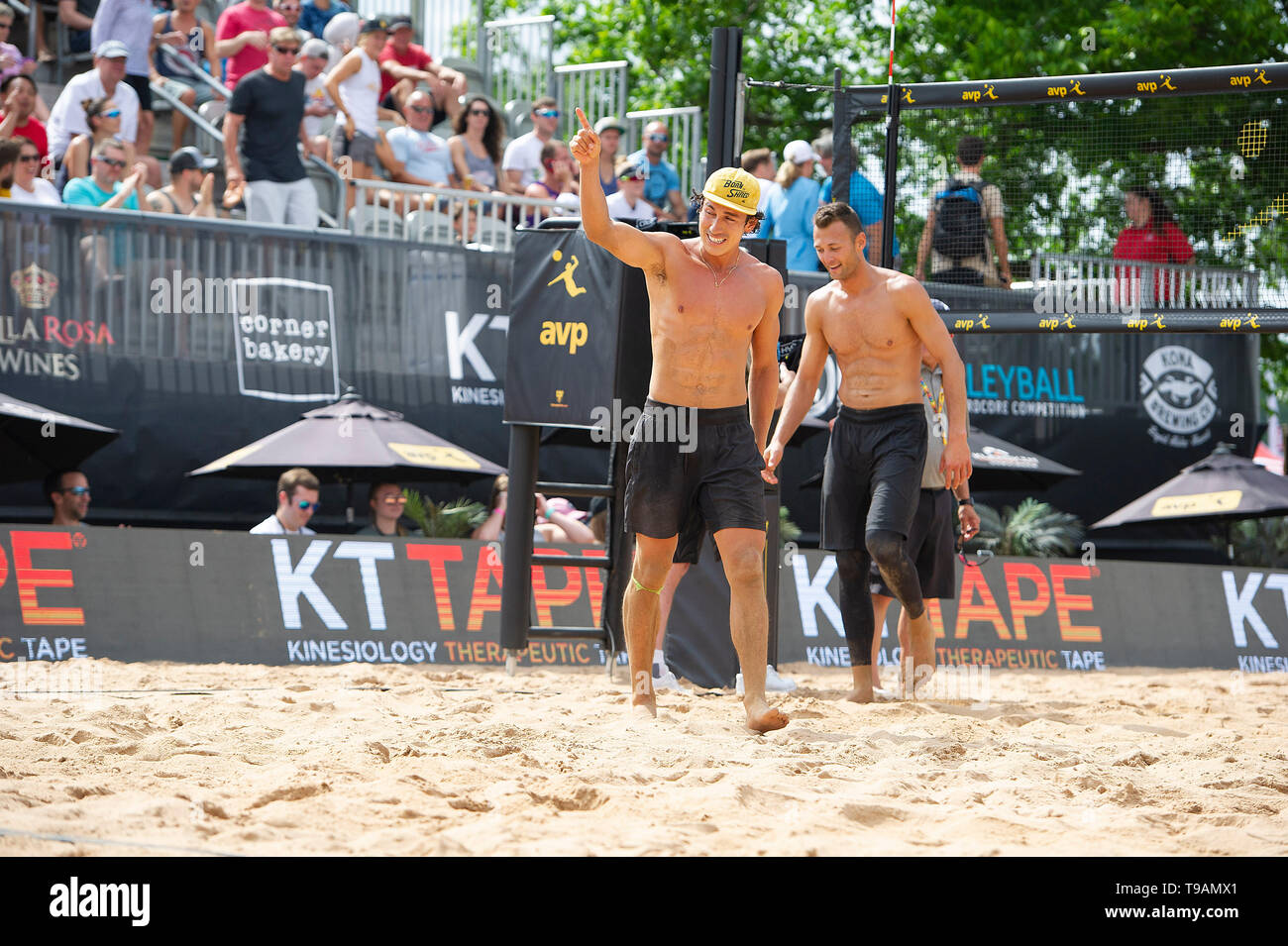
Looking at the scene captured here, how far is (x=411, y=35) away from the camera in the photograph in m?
15.0

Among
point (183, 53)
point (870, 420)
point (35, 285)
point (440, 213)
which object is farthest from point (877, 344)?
point (183, 53)

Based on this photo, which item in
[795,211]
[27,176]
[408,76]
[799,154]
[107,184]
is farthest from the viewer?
[408,76]

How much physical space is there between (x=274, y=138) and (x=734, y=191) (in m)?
6.95

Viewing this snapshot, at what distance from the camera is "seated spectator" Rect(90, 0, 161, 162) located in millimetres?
12812

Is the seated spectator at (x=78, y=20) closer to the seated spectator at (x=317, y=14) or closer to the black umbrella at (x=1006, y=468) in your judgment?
the seated spectator at (x=317, y=14)

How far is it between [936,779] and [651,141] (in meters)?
10.3

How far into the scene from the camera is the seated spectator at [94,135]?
1150 centimetres

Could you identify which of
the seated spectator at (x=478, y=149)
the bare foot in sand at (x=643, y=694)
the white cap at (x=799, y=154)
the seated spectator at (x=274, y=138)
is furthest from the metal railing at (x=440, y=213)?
the bare foot in sand at (x=643, y=694)

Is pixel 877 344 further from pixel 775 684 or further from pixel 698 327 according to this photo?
pixel 775 684

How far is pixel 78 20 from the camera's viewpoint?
45.2 feet

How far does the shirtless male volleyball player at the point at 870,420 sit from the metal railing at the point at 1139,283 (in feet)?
4.47

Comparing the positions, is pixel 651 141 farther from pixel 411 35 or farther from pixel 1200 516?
pixel 1200 516

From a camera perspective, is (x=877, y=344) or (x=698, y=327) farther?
(x=877, y=344)
